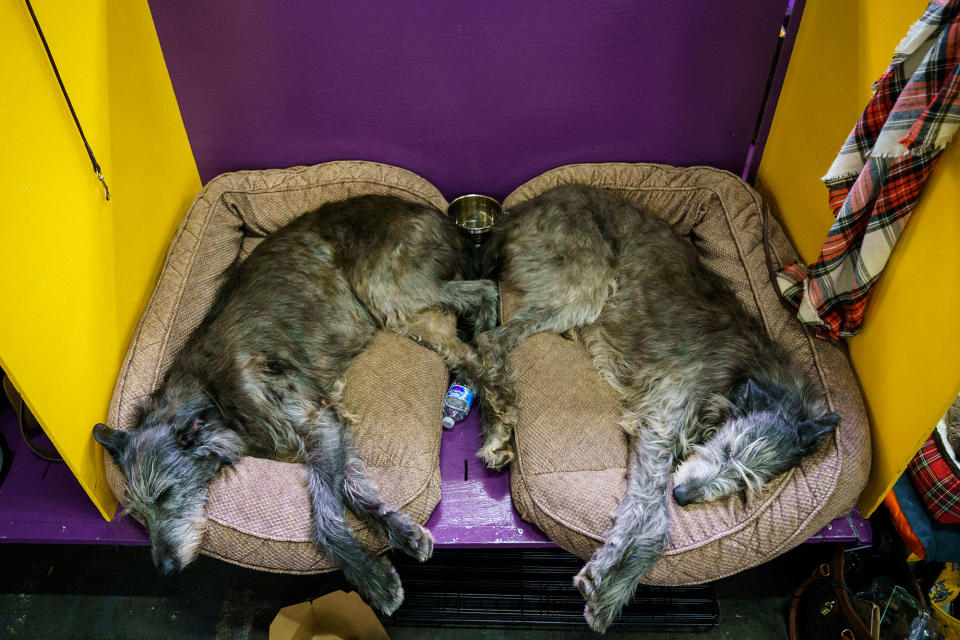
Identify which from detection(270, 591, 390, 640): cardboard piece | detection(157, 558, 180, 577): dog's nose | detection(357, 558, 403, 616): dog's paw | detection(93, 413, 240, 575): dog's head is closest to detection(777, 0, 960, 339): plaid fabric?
detection(357, 558, 403, 616): dog's paw

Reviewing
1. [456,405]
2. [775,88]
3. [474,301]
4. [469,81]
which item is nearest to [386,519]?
[456,405]

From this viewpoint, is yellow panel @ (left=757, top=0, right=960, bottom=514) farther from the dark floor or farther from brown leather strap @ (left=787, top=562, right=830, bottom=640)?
the dark floor

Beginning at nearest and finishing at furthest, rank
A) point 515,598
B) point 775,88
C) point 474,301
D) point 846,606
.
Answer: point 846,606
point 515,598
point 474,301
point 775,88

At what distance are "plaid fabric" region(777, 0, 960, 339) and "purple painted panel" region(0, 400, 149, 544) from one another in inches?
116

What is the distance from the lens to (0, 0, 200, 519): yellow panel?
247 centimetres

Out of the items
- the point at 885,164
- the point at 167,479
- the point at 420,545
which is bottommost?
the point at 420,545

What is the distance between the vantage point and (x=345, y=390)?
10.7ft

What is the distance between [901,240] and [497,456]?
5.72 feet

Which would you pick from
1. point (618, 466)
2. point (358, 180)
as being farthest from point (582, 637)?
point (358, 180)

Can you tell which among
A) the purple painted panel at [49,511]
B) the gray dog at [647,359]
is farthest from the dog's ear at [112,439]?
the gray dog at [647,359]

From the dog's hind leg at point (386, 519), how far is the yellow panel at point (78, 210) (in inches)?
42.4

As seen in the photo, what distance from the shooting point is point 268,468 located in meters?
2.86

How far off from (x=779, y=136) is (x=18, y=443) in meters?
4.06

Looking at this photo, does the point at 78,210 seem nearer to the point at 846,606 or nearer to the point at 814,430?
the point at 814,430
